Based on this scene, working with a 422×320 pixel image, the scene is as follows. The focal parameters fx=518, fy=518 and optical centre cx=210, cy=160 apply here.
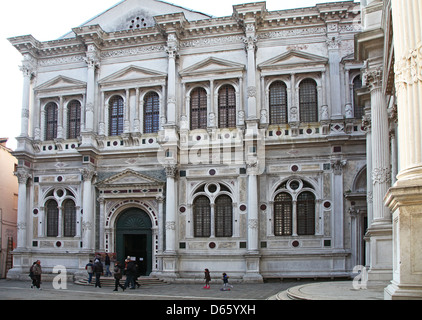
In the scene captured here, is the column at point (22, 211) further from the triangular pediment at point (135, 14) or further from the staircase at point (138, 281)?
the triangular pediment at point (135, 14)

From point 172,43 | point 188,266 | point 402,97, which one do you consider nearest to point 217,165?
point 188,266

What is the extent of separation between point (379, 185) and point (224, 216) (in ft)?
41.9

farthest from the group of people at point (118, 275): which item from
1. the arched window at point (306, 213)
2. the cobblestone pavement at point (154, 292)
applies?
the arched window at point (306, 213)

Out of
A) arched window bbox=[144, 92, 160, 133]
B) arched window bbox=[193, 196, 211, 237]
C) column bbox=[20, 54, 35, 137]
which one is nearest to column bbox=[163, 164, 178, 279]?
arched window bbox=[193, 196, 211, 237]

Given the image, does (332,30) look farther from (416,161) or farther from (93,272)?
(416,161)

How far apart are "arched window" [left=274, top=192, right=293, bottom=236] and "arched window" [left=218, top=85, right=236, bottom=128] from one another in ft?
15.7

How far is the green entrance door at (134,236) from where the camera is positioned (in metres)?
28.6

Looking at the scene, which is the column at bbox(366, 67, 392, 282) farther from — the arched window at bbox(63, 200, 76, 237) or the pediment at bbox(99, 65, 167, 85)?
the arched window at bbox(63, 200, 76, 237)

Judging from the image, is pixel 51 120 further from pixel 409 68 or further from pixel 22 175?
pixel 409 68

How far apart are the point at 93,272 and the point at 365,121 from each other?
48.4ft

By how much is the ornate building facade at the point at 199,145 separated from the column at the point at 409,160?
58.0 feet

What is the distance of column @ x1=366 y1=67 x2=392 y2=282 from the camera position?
15133 millimetres

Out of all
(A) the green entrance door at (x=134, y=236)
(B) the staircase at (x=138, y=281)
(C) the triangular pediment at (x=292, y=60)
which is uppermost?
(C) the triangular pediment at (x=292, y=60)

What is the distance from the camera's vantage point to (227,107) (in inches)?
1127
